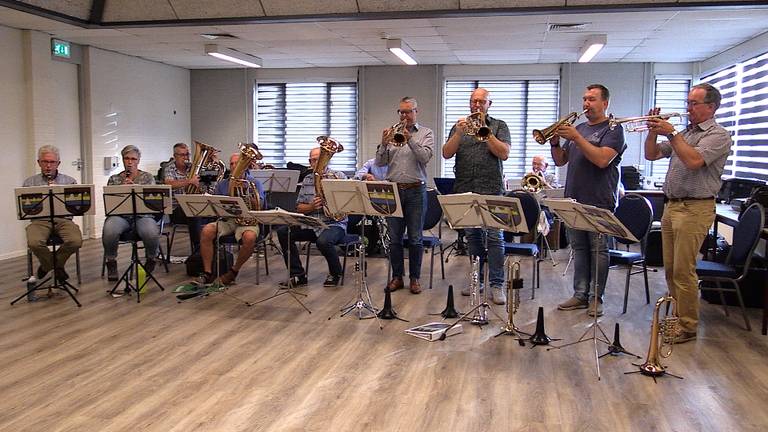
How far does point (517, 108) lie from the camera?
11.9 meters

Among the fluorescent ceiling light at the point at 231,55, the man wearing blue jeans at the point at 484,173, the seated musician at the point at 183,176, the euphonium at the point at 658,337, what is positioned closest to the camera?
the euphonium at the point at 658,337

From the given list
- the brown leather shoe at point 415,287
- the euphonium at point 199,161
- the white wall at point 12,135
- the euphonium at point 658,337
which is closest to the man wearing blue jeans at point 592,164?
the euphonium at point 658,337

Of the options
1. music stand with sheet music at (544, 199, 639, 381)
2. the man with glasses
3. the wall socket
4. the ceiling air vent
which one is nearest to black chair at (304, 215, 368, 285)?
music stand with sheet music at (544, 199, 639, 381)

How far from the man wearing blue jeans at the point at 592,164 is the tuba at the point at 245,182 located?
283 cm

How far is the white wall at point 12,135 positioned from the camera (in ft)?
26.4

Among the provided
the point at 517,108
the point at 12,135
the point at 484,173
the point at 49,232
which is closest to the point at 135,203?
the point at 49,232

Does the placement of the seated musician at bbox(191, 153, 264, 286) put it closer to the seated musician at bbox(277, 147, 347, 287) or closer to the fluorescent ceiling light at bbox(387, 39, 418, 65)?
the seated musician at bbox(277, 147, 347, 287)

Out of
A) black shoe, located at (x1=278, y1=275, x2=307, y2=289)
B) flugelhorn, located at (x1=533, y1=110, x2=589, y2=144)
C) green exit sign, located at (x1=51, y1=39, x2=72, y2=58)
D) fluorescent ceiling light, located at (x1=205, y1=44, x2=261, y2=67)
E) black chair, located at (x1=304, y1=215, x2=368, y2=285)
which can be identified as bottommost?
black shoe, located at (x1=278, y1=275, x2=307, y2=289)

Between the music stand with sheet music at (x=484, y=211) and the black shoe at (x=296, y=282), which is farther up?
the music stand with sheet music at (x=484, y=211)

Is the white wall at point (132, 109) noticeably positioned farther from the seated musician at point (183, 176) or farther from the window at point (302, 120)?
the seated musician at point (183, 176)

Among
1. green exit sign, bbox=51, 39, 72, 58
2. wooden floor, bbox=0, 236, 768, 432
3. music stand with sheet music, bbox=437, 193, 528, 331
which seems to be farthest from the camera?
green exit sign, bbox=51, 39, 72, 58

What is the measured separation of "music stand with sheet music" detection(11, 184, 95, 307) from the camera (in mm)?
5609

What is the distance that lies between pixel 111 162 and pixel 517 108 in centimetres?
704

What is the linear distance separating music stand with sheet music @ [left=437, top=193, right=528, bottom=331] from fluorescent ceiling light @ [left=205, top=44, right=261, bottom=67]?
5967 mm
